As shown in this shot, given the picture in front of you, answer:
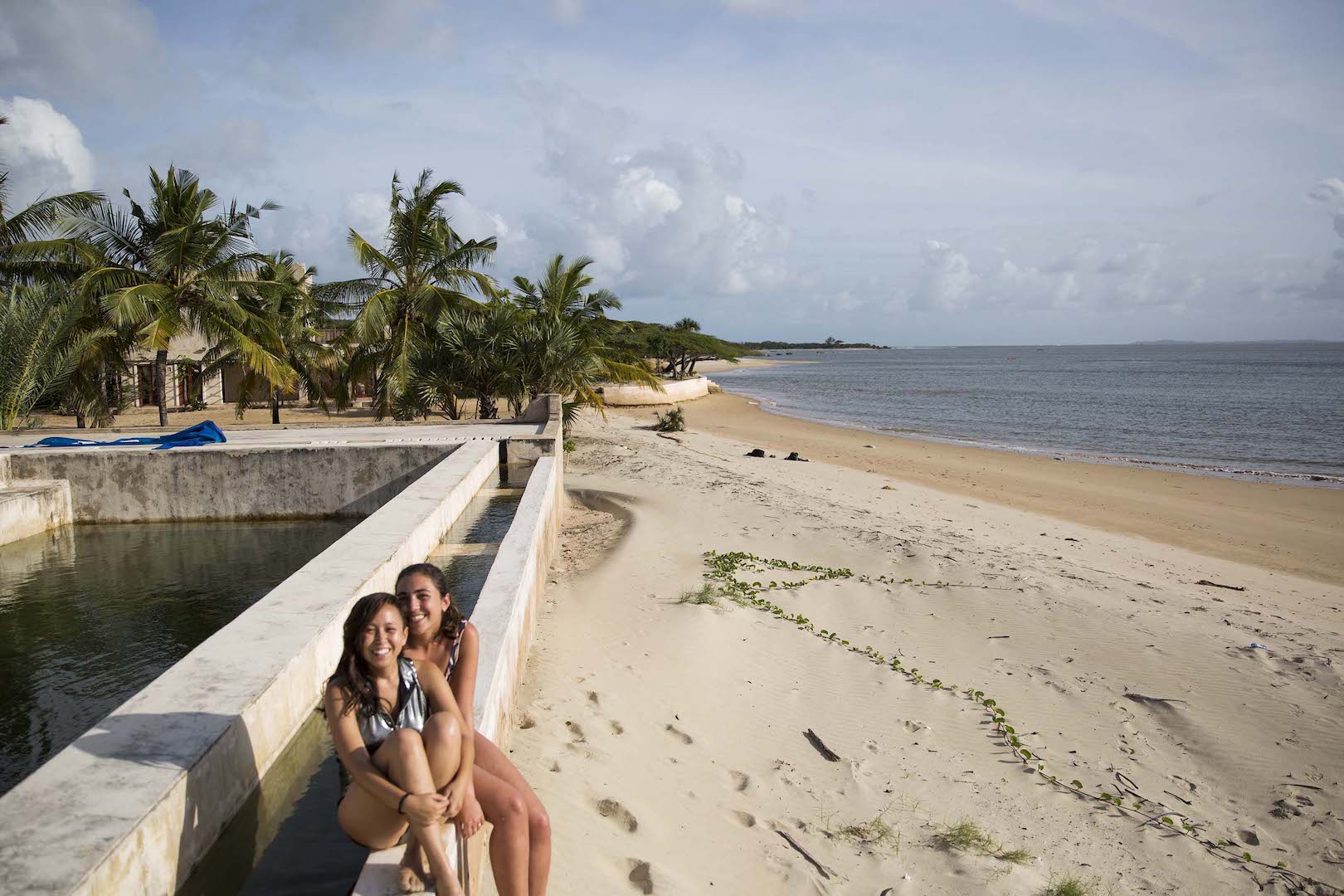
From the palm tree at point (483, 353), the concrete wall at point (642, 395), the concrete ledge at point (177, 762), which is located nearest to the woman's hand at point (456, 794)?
the concrete ledge at point (177, 762)

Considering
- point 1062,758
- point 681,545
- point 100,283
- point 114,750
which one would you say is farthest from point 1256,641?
point 100,283

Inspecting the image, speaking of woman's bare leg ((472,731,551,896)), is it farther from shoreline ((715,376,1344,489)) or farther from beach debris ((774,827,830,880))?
shoreline ((715,376,1344,489))

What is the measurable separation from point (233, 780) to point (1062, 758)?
4.63 m

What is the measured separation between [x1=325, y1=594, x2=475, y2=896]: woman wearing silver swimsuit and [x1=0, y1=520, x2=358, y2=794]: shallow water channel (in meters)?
2.43

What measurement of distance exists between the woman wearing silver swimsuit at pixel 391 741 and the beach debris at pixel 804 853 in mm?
1935

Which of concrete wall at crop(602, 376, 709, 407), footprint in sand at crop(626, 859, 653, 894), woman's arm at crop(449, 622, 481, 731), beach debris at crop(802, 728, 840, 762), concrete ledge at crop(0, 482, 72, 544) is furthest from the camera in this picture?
concrete wall at crop(602, 376, 709, 407)

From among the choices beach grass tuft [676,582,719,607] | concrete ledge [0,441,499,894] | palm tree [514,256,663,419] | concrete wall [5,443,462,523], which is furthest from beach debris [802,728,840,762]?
palm tree [514,256,663,419]

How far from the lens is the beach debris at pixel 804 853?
3847mm

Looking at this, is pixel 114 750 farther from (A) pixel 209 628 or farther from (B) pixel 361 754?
(A) pixel 209 628

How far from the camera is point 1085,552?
11.1 metres

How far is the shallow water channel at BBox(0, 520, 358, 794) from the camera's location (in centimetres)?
490

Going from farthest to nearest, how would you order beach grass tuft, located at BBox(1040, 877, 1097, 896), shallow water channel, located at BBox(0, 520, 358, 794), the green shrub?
the green shrub
shallow water channel, located at BBox(0, 520, 358, 794)
beach grass tuft, located at BBox(1040, 877, 1097, 896)

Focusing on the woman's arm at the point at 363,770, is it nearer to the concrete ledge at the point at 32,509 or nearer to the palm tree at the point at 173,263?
the concrete ledge at the point at 32,509

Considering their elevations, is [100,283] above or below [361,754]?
above
